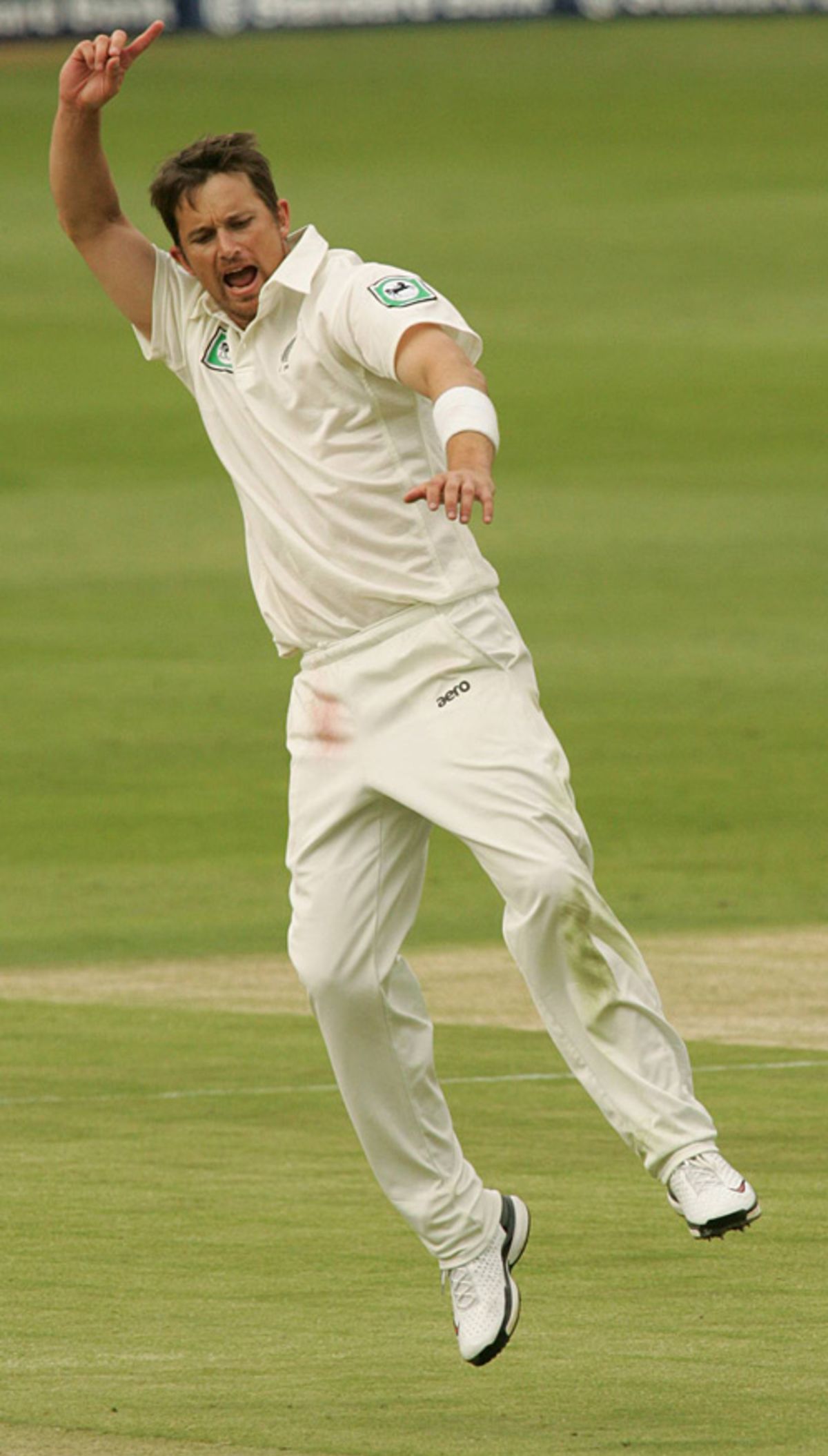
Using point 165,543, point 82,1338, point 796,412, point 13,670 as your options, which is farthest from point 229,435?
point 796,412

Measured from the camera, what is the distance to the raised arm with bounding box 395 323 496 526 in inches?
193

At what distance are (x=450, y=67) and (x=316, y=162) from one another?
3.59 m

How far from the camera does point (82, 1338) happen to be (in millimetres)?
5770

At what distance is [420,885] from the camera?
5.70 meters

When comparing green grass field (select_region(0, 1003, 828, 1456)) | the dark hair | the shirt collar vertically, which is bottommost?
green grass field (select_region(0, 1003, 828, 1456))

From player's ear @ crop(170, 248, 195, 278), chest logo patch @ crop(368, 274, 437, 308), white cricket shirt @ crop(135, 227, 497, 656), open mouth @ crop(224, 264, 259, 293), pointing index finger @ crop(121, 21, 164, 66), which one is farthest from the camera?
pointing index finger @ crop(121, 21, 164, 66)

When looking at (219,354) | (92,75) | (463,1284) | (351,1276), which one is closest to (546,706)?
(351,1276)

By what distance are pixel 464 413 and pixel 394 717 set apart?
618mm

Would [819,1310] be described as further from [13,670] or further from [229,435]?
[13,670]

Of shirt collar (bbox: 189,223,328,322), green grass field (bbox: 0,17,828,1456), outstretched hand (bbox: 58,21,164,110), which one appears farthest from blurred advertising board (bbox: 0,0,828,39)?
shirt collar (bbox: 189,223,328,322)

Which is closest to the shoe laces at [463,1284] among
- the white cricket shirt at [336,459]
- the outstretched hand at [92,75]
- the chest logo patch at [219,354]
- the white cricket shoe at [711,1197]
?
the white cricket shoe at [711,1197]

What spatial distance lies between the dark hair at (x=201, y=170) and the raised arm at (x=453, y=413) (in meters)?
0.53

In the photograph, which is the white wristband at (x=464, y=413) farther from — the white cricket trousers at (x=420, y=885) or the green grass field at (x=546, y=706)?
the green grass field at (x=546, y=706)

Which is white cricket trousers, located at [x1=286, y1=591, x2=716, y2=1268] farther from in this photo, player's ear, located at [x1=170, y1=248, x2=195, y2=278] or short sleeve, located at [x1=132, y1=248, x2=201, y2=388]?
player's ear, located at [x1=170, y1=248, x2=195, y2=278]
